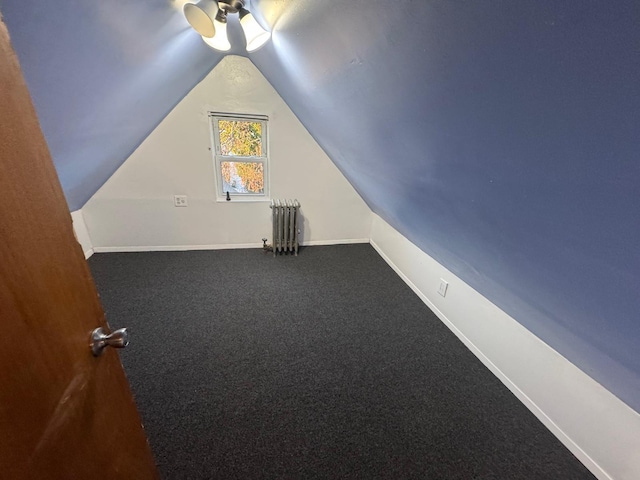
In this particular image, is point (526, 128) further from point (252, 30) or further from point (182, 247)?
point (182, 247)

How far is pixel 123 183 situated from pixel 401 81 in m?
3.06

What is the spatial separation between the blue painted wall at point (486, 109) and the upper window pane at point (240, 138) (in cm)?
144

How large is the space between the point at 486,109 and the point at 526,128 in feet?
0.28

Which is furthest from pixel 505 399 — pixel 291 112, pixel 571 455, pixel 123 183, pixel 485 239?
pixel 123 183

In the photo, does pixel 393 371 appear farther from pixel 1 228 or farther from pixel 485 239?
pixel 1 228

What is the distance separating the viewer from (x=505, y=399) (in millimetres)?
1562

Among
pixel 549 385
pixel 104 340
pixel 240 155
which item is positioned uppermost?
pixel 240 155

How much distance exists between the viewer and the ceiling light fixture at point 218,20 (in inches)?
39.1

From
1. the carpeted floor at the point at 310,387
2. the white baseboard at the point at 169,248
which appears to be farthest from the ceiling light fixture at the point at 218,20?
the white baseboard at the point at 169,248

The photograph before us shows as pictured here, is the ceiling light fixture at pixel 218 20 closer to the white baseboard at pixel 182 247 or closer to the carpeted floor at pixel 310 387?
the carpeted floor at pixel 310 387

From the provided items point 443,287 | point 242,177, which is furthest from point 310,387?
point 242,177

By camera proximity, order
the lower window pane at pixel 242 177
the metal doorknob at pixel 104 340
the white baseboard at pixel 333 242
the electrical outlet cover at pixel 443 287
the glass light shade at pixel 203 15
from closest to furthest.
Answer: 1. the metal doorknob at pixel 104 340
2. the glass light shade at pixel 203 15
3. the electrical outlet cover at pixel 443 287
4. the lower window pane at pixel 242 177
5. the white baseboard at pixel 333 242

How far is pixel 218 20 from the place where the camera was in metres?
1.13

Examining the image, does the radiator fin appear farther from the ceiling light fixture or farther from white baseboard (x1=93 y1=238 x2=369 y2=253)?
the ceiling light fixture
